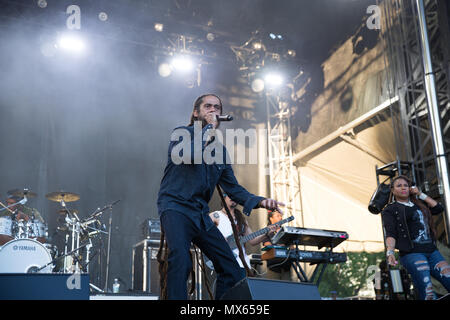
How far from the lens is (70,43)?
8.41m

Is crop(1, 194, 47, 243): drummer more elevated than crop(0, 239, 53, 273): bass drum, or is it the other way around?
crop(1, 194, 47, 243): drummer

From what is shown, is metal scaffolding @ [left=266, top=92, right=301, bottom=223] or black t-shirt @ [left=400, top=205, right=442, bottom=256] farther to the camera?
metal scaffolding @ [left=266, top=92, right=301, bottom=223]

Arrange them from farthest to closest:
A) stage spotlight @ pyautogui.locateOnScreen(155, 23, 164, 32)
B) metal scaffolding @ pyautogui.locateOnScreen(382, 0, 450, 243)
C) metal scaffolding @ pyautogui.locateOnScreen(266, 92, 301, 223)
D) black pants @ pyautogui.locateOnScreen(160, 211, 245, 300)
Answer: metal scaffolding @ pyautogui.locateOnScreen(266, 92, 301, 223) → stage spotlight @ pyautogui.locateOnScreen(155, 23, 164, 32) → metal scaffolding @ pyautogui.locateOnScreen(382, 0, 450, 243) → black pants @ pyautogui.locateOnScreen(160, 211, 245, 300)

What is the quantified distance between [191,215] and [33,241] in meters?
3.98

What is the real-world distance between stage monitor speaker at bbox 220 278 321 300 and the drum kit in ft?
10.9

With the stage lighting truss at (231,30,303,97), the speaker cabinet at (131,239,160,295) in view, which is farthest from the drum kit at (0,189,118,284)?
the stage lighting truss at (231,30,303,97)

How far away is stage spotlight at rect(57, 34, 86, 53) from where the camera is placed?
8398mm

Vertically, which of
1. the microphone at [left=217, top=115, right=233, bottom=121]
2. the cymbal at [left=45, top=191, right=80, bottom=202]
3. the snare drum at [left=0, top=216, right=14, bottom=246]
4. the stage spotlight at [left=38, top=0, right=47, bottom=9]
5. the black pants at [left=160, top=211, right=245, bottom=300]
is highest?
the stage spotlight at [left=38, top=0, right=47, bottom=9]

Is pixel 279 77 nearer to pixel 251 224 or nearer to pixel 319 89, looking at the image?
pixel 319 89

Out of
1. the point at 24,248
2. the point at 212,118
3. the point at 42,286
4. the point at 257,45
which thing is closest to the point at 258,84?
the point at 257,45

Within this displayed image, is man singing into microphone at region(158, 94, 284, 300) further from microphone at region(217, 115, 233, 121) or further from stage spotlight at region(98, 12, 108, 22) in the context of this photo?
stage spotlight at region(98, 12, 108, 22)

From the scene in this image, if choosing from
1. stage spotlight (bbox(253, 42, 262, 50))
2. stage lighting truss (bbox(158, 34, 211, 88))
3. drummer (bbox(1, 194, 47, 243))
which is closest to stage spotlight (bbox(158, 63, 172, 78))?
stage lighting truss (bbox(158, 34, 211, 88))

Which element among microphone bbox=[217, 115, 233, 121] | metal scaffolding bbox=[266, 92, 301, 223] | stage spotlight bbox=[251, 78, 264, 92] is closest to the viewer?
microphone bbox=[217, 115, 233, 121]
